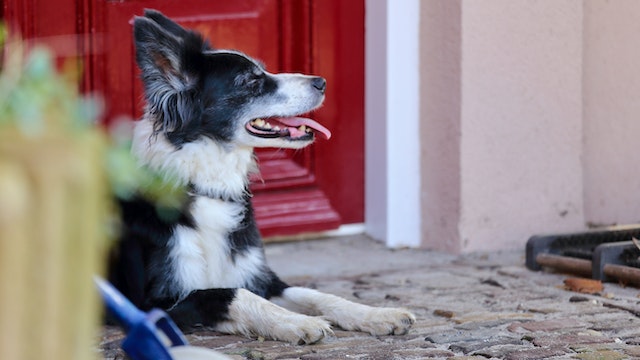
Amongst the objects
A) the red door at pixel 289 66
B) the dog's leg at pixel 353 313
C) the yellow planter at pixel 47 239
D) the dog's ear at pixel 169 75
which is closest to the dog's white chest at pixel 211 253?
the dog's leg at pixel 353 313

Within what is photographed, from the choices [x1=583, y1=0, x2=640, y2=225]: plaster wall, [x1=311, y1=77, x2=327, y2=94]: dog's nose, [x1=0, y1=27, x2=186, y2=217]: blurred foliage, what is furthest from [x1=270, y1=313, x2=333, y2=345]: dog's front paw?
[x1=583, y1=0, x2=640, y2=225]: plaster wall

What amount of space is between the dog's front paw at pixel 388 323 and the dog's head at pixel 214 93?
797 millimetres

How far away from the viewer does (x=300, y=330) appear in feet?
13.2

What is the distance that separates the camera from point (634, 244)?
523 centimetres

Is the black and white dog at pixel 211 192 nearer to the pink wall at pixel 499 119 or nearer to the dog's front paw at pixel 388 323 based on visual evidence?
the dog's front paw at pixel 388 323

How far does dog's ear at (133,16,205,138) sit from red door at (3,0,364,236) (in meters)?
1.02

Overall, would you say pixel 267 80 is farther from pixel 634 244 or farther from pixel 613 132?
pixel 613 132

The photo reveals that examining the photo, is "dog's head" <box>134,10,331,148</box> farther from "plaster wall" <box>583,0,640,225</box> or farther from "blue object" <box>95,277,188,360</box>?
"blue object" <box>95,277,188,360</box>

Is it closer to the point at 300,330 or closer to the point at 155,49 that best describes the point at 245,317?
the point at 300,330

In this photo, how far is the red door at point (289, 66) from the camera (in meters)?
5.38

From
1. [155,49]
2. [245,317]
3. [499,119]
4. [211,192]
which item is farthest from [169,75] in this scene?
[499,119]

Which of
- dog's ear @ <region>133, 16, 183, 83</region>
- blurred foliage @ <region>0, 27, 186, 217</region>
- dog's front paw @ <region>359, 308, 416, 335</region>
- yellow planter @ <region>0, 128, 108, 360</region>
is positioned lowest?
dog's front paw @ <region>359, 308, 416, 335</region>

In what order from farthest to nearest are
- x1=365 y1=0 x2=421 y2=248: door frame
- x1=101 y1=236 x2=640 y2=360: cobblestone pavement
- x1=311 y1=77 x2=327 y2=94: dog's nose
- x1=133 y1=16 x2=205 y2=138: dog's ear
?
x1=365 y1=0 x2=421 y2=248: door frame
x1=311 y1=77 x2=327 y2=94: dog's nose
x1=133 y1=16 x2=205 y2=138: dog's ear
x1=101 y1=236 x2=640 y2=360: cobblestone pavement

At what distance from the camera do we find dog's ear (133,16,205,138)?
4.28 meters
